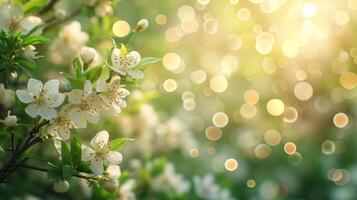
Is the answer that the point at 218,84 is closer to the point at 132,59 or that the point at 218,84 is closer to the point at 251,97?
the point at 251,97

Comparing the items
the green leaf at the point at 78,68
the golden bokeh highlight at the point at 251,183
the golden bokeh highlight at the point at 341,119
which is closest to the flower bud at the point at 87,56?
the green leaf at the point at 78,68

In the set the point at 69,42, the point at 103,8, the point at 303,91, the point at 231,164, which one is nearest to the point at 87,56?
the point at 103,8

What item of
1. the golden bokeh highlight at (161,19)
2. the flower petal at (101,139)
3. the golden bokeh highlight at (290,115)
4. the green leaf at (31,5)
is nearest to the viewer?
the flower petal at (101,139)

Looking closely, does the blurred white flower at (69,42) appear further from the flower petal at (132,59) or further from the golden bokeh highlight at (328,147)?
the golden bokeh highlight at (328,147)

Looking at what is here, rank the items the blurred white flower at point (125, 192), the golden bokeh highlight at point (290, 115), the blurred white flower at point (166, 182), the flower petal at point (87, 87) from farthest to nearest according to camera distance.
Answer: the golden bokeh highlight at point (290, 115) < the blurred white flower at point (166, 182) < the blurred white flower at point (125, 192) < the flower petal at point (87, 87)

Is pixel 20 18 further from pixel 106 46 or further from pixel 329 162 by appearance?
pixel 329 162

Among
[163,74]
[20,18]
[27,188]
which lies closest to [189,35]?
[163,74]
